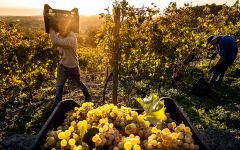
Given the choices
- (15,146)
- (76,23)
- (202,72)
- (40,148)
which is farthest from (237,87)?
(40,148)

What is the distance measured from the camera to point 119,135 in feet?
6.60

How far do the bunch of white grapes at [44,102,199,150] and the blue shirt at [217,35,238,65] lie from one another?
28.1 ft

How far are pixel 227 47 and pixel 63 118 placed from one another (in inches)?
345

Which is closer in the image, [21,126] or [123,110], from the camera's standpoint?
[123,110]

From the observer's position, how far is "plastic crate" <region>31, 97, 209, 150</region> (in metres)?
2.06

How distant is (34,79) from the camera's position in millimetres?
15977

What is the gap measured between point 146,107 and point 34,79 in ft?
46.1

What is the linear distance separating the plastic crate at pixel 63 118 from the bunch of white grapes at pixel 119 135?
66 millimetres

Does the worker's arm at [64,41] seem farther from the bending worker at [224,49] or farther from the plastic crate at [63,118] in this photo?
the bending worker at [224,49]

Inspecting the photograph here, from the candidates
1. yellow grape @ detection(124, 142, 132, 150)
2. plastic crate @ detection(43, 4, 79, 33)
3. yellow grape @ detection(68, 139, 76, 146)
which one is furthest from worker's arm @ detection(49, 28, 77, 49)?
yellow grape @ detection(124, 142, 132, 150)

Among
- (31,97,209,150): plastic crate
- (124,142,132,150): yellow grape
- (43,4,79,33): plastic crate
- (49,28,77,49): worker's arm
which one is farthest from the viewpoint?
(49,28,77,49): worker's arm

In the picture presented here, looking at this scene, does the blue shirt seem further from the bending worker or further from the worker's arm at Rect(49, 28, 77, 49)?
the worker's arm at Rect(49, 28, 77, 49)

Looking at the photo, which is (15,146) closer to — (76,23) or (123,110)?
(76,23)

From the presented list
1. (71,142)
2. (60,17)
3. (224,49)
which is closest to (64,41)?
(60,17)
